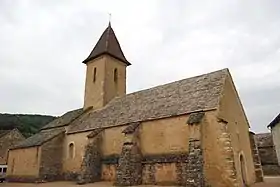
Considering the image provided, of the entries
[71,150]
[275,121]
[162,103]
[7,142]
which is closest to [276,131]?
[275,121]

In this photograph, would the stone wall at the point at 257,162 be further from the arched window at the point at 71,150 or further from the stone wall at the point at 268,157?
the arched window at the point at 71,150

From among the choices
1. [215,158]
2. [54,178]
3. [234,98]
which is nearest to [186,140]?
[215,158]

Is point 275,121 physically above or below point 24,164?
above

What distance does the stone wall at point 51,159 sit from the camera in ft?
84.2

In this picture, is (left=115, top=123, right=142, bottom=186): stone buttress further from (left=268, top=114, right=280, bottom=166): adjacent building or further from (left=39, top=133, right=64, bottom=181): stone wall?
(left=268, top=114, right=280, bottom=166): adjacent building

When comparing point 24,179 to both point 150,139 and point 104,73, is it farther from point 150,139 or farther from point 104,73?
point 150,139

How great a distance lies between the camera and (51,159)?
2645cm

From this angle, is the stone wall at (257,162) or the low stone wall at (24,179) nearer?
the stone wall at (257,162)

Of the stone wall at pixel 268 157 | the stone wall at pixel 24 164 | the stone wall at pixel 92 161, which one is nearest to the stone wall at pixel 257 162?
the stone wall at pixel 92 161

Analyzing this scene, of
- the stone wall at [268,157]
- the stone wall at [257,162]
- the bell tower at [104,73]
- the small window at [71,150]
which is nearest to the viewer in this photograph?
the stone wall at [257,162]

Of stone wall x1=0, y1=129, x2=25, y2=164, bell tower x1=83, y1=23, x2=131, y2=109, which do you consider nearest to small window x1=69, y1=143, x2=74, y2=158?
bell tower x1=83, y1=23, x2=131, y2=109

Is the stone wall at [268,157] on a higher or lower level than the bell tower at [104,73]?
lower

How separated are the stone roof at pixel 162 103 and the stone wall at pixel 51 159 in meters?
1.96

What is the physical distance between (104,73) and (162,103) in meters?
11.1
